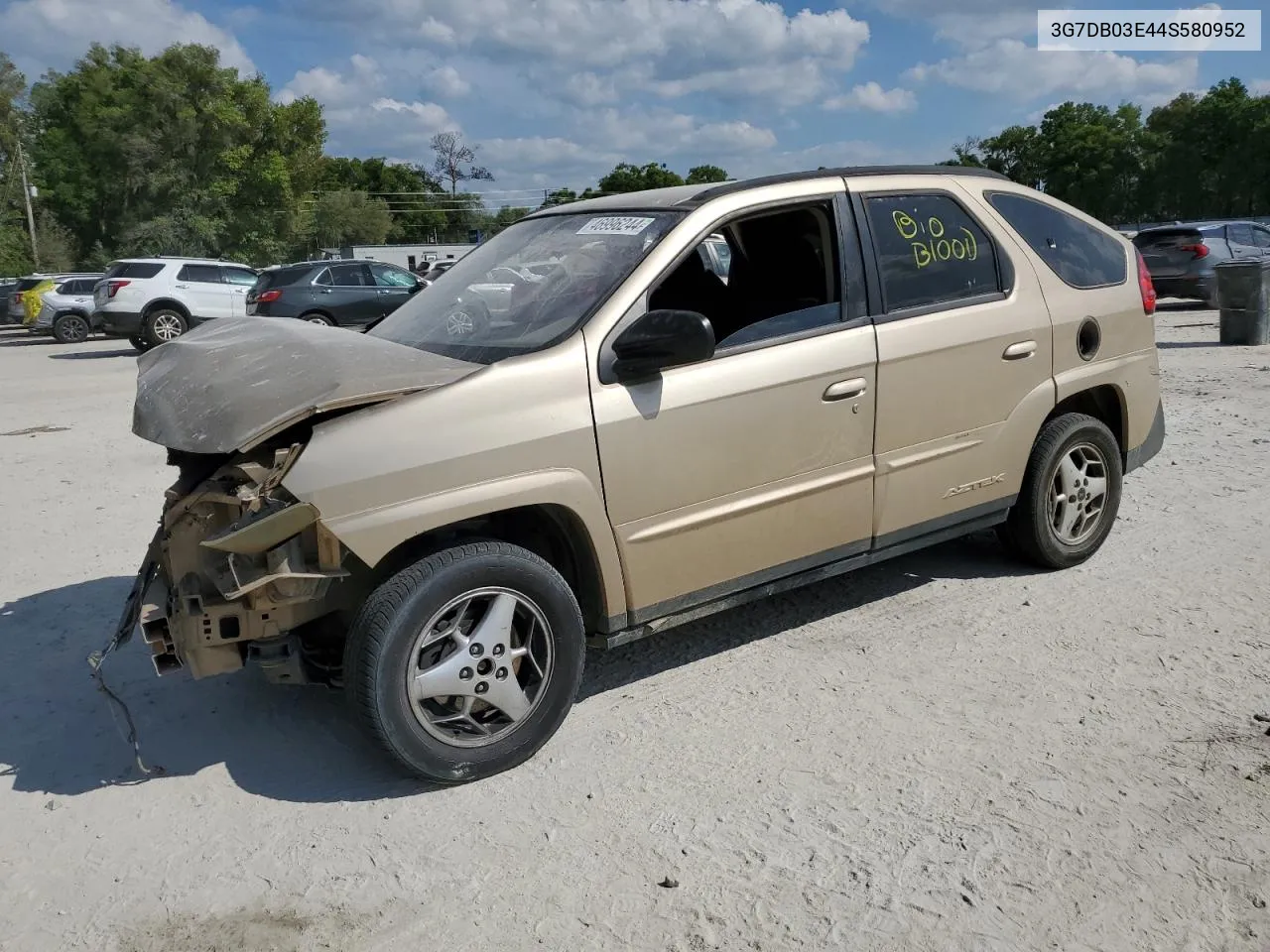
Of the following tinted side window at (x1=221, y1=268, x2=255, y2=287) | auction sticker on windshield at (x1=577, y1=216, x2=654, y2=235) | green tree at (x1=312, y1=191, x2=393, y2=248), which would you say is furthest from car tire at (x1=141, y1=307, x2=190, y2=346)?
green tree at (x1=312, y1=191, x2=393, y2=248)

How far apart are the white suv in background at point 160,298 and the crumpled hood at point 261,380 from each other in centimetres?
1733

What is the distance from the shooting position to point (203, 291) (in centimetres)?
2086

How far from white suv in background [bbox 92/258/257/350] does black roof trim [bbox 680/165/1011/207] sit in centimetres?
1766

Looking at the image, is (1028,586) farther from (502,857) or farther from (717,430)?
(502,857)

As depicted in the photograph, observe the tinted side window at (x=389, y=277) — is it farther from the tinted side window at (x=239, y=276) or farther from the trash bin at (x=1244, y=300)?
the trash bin at (x=1244, y=300)

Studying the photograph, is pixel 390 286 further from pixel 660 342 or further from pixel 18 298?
pixel 660 342

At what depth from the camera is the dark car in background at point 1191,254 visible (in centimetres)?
1725

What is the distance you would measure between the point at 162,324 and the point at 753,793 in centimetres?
1968

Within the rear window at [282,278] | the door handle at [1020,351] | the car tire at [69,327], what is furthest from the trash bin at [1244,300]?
the car tire at [69,327]

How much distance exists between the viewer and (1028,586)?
A: 516cm

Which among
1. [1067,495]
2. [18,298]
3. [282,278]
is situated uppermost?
[18,298]

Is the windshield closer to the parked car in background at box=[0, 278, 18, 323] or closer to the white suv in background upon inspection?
the white suv in background

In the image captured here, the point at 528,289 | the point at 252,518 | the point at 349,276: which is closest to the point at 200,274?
the point at 349,276

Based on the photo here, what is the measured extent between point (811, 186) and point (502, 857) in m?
2.87
